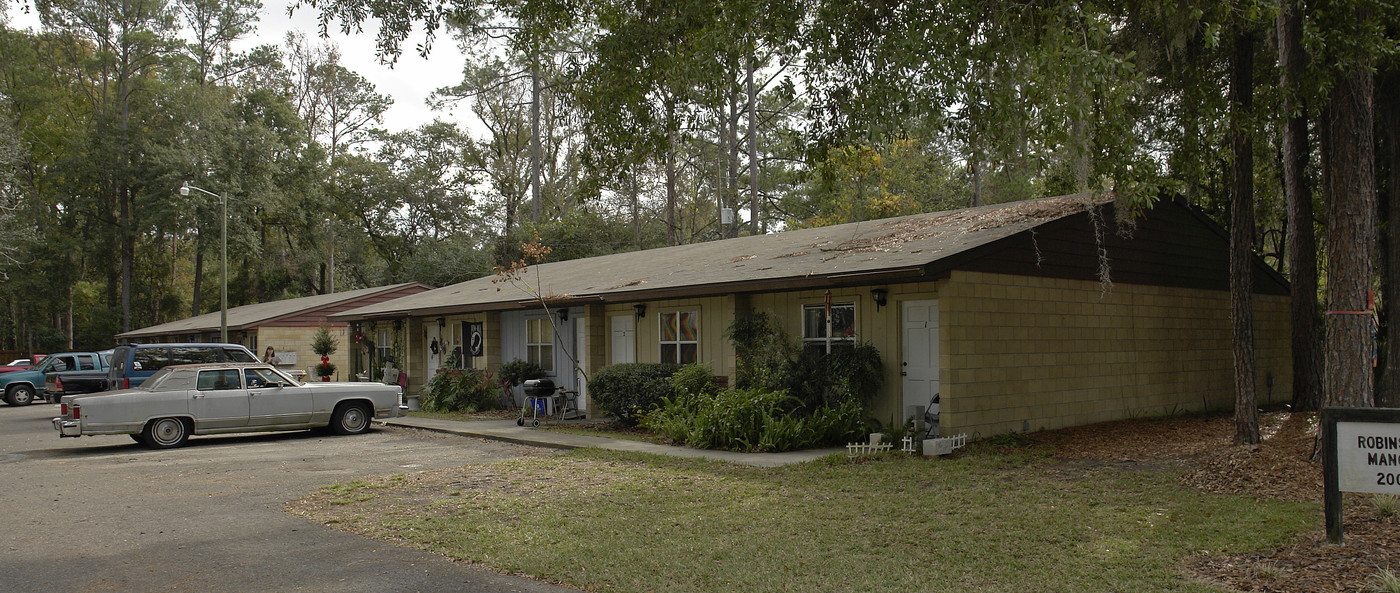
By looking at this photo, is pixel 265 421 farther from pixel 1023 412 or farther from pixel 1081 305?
pixel 1081 305

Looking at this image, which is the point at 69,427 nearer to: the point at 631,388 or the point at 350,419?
the point at 350,419

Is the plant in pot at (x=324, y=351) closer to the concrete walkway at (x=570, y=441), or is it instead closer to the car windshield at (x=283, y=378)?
the concrete walkway at (x=570, y=441)

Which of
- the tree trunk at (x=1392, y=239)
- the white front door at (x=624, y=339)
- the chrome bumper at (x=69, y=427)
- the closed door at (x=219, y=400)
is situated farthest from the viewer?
the white front door at (x=624, y=339)

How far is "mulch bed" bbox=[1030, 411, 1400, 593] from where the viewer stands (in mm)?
5793

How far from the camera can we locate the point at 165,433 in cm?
1452

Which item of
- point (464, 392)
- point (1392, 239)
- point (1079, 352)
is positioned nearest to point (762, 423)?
point (1079, 352)

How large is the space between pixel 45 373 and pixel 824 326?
2608 centimetres

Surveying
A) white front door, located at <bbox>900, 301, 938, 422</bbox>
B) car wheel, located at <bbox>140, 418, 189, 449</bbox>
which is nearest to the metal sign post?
white front door, located at <bbox>900, 301, 938, 422</bbox>

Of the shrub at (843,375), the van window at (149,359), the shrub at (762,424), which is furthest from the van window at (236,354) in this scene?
the shrub at (843,375)

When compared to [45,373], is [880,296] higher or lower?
higher

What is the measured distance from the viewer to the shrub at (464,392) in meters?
20.7

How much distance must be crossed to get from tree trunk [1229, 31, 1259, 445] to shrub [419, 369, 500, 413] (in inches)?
583

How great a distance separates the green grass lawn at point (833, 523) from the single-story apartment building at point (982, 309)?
7.06ft

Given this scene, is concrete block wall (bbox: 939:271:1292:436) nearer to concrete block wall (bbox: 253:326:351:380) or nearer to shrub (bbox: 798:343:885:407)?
shrub (bbox: 798:343:885:407)
